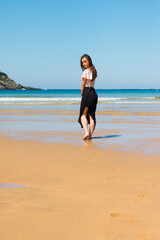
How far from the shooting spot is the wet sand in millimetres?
2217

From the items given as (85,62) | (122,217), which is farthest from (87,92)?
(122,217)

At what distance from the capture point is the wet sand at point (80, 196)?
7.27ft

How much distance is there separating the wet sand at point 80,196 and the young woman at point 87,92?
1616 mm

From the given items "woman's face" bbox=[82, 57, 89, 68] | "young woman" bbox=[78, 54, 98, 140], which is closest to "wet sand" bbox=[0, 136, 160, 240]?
"young woman" bbox=[78, 54, 98, 140]

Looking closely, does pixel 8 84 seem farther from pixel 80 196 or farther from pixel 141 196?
pixel 141 196

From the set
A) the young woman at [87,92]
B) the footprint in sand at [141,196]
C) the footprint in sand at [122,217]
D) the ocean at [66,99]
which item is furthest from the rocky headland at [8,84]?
the footprint in sand at [122,217]

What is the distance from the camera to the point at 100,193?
9.89ft

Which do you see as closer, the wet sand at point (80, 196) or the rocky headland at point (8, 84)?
the wet sand at point (80, 196)

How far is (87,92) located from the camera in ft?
21.2

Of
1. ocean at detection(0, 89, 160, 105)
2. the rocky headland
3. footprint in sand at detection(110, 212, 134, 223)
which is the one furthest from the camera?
the rocky headland

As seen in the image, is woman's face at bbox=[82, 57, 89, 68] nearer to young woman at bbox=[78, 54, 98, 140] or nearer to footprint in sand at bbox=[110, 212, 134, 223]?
young woman at bbox=[78, 54, 98, 140]

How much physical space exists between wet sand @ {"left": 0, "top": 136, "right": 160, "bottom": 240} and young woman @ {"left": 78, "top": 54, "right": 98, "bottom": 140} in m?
1.62

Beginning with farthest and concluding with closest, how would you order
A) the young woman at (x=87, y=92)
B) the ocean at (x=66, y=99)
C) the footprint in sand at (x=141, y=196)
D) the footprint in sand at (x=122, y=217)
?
the ocean at (x=66, y=99) < the young woman at (x=87, y=92) < the footprint in sand at (x=141, y=196) < the footprint in sand at (x=122, y=217)

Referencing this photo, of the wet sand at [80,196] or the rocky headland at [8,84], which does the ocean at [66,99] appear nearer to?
the wet sand at [80,196]
